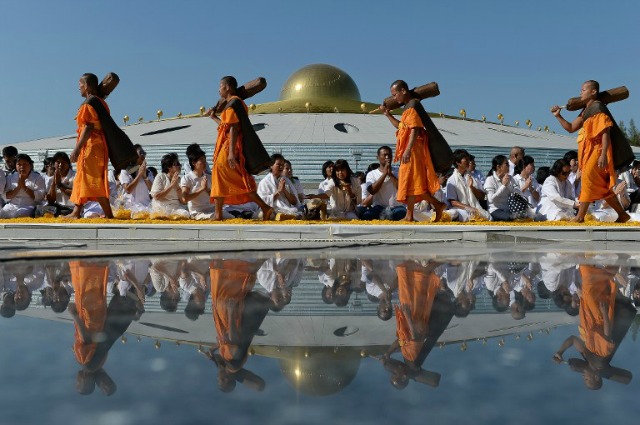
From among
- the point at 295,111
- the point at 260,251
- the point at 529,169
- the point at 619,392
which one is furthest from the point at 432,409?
the point at 295,111

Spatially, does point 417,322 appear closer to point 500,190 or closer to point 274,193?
point 274,193

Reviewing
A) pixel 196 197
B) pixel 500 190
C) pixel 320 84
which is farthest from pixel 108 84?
pixel 320 84

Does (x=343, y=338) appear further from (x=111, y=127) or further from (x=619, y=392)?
(x=111, y=127)

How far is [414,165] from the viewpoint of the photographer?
27.7 feet

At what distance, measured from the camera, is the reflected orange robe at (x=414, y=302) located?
1.96 metres

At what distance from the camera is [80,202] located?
8.41 m

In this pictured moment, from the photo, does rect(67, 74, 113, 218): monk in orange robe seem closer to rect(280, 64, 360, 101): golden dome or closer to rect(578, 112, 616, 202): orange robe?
rect(578, 112, 616, 202): orange robe

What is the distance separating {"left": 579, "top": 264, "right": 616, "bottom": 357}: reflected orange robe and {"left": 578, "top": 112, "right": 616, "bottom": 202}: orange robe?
14.8 ft

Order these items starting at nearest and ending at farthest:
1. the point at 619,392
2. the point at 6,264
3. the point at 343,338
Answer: the point at 619,392 < the point at 343,338 < the point at 6,264

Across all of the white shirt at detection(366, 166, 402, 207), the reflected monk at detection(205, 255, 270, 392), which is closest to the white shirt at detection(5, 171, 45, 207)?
the white shirt at detection(366, 166, 402, 207)

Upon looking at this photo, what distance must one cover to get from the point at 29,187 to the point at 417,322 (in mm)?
8445

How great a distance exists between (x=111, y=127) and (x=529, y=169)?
5863 mm

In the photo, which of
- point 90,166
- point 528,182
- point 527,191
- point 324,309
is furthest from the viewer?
point 527,191

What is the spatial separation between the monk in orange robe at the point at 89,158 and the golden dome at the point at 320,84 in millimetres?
23726
